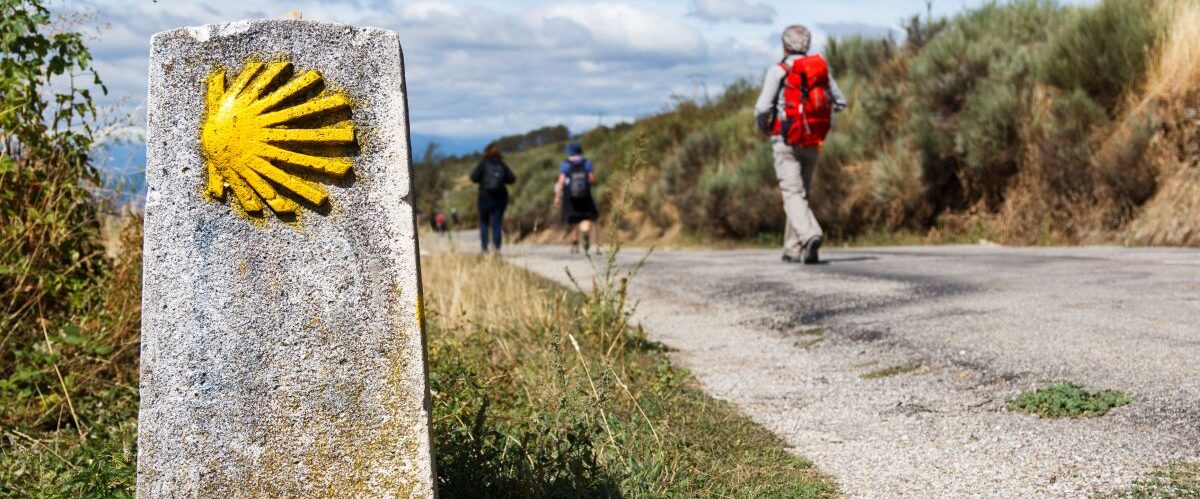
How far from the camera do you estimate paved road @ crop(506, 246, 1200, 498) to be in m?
4.32

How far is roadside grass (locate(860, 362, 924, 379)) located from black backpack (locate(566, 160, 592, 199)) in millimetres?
9931

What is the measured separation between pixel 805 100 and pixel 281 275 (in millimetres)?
8185

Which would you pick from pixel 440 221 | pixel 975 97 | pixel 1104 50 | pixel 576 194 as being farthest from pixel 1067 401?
pixel 440 221

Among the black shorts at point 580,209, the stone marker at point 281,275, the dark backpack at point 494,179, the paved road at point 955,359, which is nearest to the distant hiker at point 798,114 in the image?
the paved road at point 955,359

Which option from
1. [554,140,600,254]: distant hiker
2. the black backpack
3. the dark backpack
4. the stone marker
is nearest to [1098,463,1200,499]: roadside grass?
the stone marker

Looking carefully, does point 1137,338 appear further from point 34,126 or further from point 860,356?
point 34,126

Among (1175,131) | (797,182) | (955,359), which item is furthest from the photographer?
(1175,131)

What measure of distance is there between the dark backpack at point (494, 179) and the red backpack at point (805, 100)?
5345 mm

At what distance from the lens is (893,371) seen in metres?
6.05

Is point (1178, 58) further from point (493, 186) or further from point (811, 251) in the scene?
point (493, 186)

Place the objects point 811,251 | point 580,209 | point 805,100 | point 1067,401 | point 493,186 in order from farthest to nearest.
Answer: point 580,209 → point 493,186 → point 811,251 → point 805,100 → point 1067,401

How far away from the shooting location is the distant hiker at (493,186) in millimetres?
15055

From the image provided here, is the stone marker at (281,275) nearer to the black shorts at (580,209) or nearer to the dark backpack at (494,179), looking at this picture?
the dark backpack at (494,179)

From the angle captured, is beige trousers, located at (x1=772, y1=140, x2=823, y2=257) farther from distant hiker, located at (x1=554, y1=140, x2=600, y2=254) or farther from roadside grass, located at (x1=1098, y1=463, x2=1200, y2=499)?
roadside grass, located at (x1=1098, y1=463, x2=1200, y2=499)
